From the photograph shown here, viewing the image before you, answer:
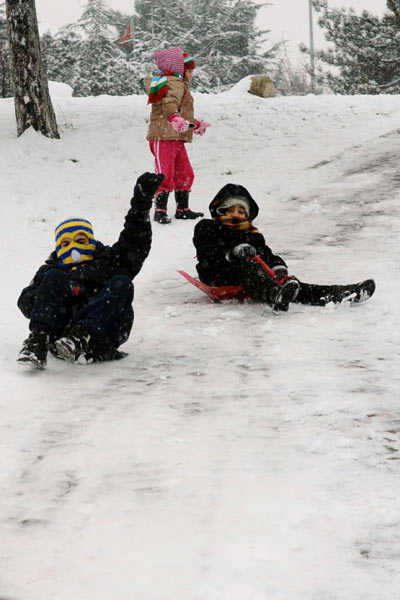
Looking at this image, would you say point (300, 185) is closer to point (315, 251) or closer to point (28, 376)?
point (315, 251)

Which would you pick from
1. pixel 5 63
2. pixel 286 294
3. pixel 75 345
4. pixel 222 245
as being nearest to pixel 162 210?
pixel 222 245

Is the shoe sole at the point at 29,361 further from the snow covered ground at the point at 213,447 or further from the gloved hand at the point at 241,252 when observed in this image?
the gloved hand at the point at 241,252

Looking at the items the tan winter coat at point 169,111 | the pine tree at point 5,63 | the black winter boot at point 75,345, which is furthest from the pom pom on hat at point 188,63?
the pine tree at point 5,63

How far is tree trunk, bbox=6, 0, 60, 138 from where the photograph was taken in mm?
10531

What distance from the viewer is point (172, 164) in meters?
8.21

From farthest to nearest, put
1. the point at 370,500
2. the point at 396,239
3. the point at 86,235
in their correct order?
the point at 396,239 → the point at 86,235 → the point at 370,500

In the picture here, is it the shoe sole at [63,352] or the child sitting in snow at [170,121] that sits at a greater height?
the child sitting in snow at [170,121]

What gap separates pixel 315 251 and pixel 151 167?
4.47 metres

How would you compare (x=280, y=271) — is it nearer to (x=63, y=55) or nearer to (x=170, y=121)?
(x=170, y=121)

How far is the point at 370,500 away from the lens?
2.37 meters

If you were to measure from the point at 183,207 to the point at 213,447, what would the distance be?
19.4 feet

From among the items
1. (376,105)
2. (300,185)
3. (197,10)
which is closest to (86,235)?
(300,185)

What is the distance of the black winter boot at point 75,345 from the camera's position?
395 cm

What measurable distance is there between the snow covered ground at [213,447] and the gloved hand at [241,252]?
39 cm
